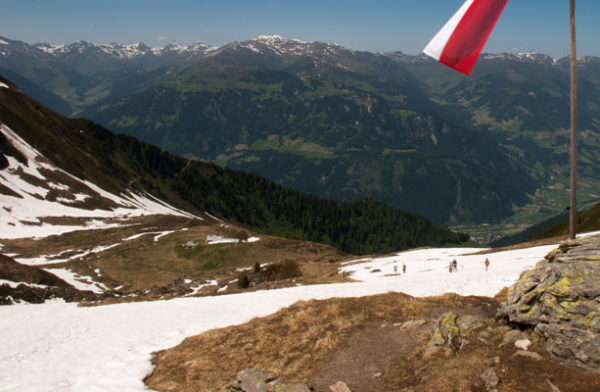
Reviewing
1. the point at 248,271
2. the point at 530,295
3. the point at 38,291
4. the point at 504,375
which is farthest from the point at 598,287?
the point at 248,271

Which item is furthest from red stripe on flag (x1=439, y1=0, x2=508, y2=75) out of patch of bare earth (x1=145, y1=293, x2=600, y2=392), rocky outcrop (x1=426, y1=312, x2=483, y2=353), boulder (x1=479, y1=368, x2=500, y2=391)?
boulder (x1=479, y1=368, x2=500, y2=391)

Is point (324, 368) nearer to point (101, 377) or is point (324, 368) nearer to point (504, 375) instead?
point (504, 375)

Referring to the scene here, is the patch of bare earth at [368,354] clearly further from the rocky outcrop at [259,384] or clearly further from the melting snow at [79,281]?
the melting snow at [79,281]

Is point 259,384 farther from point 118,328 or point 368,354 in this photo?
point 118,328

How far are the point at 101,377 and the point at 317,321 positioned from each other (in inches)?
463

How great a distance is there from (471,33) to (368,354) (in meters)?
14.6

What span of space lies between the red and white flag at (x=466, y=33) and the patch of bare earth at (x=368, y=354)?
11.4m

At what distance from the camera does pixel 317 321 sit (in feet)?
76.6

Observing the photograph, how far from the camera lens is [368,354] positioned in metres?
18.1

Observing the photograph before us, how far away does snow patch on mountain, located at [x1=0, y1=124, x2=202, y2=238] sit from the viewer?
112 meters

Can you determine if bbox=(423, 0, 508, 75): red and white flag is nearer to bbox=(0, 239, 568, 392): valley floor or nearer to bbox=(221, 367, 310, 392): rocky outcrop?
bbox=(221, 367, 310, 392): rocky outcrop

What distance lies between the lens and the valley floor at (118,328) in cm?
2103

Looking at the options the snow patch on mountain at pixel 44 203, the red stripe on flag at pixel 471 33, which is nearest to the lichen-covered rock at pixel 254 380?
the red stripe on flag at pixel 471 33

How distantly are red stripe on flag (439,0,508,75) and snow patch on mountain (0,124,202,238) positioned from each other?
117 m
